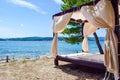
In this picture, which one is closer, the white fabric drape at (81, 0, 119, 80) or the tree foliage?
the white fabric drape at (81, 0, 119, 80)

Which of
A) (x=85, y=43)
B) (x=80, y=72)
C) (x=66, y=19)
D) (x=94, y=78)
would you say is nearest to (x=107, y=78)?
(x=94, y=78)

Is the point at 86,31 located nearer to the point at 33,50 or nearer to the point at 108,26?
the point at 108,26

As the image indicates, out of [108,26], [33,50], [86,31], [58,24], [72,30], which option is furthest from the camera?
[33,50]

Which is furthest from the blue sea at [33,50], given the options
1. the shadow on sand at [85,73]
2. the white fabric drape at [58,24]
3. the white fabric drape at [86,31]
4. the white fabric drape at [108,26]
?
the white fabric drape at [108,26]

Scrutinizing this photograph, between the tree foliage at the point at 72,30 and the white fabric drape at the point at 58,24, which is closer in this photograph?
the white fabric drape at the point at 58,24

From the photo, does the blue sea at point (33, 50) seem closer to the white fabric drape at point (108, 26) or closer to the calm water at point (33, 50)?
the calm water at point (33, 50)

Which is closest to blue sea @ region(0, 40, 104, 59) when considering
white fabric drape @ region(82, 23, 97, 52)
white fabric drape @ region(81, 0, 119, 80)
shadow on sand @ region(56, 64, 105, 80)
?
white fabric drape @ region(82, 23, 97, 52)

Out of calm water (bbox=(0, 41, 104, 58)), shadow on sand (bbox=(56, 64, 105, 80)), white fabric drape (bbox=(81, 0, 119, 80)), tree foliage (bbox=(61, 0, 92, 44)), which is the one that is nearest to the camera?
white fabric drape (bbox=(81, 0, 119, 80))

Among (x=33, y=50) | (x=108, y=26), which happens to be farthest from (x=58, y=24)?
(x=33, y=50)

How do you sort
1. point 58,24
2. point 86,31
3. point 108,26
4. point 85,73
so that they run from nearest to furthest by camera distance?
1. point 108,26
2. point 85,73
3. point 58,24
4. point 86,31

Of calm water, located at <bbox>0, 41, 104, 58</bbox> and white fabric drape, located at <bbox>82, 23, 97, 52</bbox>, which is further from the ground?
white fabric drape, located at <bbox>82, 23, 97, 52</bbox>

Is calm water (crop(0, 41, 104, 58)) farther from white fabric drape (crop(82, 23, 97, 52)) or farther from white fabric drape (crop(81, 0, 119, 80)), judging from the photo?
white fabric drape (crop(81, 0, 119, 80))

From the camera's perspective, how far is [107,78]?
6121 millimetres

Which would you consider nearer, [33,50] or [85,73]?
[85,73]
